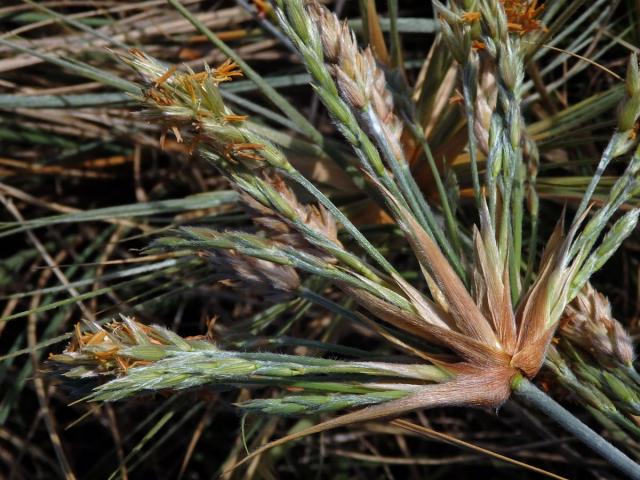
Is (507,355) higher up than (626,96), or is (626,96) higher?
(626,96)

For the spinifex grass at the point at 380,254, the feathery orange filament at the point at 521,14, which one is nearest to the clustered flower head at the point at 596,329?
the spinifex grass at the point at 380,254

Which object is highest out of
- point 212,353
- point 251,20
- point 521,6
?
point 521,6

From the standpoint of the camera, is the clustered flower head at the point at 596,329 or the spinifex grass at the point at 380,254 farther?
the clustered flower head at the point at 596,329

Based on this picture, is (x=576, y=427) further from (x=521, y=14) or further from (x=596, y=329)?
(x=521, y=14)

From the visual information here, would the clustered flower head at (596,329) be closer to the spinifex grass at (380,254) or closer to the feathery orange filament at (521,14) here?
the spinifex grass at (380,254)

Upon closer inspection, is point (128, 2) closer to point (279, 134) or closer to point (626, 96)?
point (279, 134)

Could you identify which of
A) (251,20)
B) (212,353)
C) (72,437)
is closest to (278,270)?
(212,353)

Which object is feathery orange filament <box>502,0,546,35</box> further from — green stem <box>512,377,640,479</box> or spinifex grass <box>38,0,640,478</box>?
green stem <box>512,377,640,479</box>

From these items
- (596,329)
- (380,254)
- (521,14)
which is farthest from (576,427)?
(521,14)
